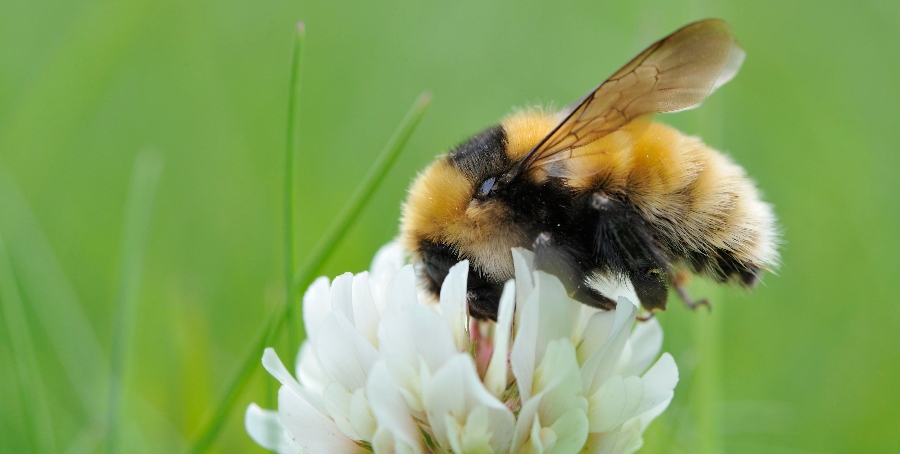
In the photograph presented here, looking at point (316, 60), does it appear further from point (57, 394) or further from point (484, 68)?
point (57, 394)

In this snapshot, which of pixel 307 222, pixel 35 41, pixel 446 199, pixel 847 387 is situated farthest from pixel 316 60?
pixel 446 199

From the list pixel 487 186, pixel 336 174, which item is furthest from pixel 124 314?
pixel 336 174

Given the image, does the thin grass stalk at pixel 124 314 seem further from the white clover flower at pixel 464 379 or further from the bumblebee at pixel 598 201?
the bumblebee at pixel 598 201

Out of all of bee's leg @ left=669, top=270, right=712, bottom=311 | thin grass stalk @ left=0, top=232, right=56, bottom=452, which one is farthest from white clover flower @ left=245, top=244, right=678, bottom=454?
thin grass stalk @ left=0, top=232, right=56, bottom=452

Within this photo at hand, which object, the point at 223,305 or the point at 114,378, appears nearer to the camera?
the point at 114,378

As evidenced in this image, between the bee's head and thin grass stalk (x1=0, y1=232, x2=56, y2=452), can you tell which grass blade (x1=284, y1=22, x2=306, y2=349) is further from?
thin grass stalk (x1=0, y1=232, x2=56, y2=452)

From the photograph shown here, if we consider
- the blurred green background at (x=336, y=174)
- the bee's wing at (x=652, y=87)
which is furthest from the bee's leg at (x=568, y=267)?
the blurred green background at (x=336, y=174)

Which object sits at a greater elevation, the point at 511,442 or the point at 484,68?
the point at 484,68
